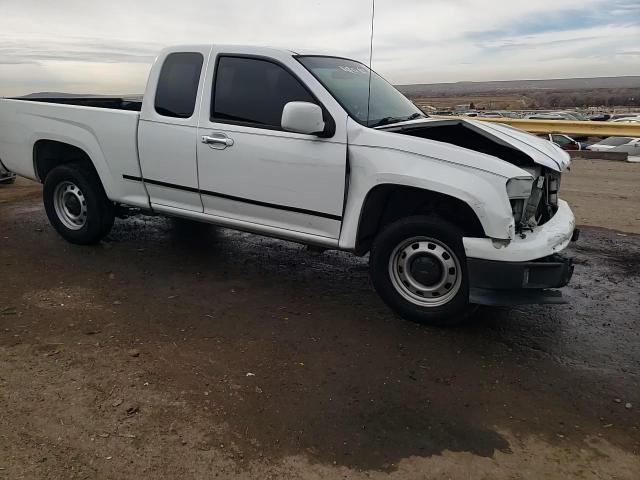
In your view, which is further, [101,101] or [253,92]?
[101,101]

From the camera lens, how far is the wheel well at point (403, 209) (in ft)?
13.2

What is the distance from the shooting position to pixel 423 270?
4.04 metres

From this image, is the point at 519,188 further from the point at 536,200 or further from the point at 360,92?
the point at 360,92

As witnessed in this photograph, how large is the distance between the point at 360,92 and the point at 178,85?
5.30 ft

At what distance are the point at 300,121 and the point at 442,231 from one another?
1.26 m

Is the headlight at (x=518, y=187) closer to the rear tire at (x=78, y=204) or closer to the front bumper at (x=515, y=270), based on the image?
the front bumper at (x=515, y=270)

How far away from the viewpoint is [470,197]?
12.1 feet

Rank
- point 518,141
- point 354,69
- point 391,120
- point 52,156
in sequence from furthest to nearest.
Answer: point 52,156
point 354,69
point 391,120
point 518,141

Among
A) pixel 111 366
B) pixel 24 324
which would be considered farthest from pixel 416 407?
pixel 24 324

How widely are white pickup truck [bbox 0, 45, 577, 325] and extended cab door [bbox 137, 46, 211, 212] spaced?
0.04 ft

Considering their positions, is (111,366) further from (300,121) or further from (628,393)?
(628,393)

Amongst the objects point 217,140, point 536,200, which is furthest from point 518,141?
point 217,140

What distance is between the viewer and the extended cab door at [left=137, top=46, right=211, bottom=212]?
15.9 feet

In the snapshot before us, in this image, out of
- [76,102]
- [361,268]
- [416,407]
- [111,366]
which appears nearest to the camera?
[416,407]
